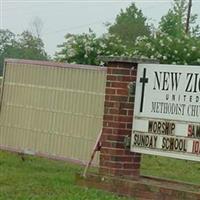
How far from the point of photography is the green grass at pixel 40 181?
349 inches

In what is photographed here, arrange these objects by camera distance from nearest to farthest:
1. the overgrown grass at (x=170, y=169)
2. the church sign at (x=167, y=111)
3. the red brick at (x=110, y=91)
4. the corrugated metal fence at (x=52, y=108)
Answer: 1. the church sign at (x=167, y=111)
2. the red brick at (x=110, y=91)
3. the corrugated metal fence at (x=52, y=108)
4. the overgrown grass at (x=170, y=169)

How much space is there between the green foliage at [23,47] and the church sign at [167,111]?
169ft

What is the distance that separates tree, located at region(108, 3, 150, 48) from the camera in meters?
61.4

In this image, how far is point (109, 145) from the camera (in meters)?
9.47

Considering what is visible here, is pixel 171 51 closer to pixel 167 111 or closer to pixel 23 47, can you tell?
pixel 167 111

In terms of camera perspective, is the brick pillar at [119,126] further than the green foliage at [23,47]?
No

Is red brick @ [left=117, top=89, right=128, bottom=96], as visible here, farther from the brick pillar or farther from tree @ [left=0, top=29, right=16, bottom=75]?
tree @ [left=0, top=29, right=16, bottom=75]

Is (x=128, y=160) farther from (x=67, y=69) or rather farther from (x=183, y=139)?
(x=67, y=69)

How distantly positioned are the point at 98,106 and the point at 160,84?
227 centimetres

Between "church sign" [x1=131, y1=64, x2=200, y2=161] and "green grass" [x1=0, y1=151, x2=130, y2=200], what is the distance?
948mm

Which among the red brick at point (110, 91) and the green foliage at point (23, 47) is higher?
the green foliage at point (23, 47)

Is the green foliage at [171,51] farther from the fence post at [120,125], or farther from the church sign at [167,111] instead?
the church sign at [167,111]

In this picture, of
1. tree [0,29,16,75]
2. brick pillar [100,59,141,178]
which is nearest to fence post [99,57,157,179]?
brick pillar [100,59,141,178]

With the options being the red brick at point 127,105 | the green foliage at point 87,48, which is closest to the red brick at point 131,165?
the red brick at point 127,105
